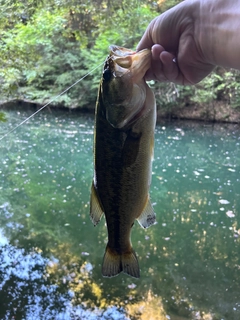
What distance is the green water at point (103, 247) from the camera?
13.0 feet

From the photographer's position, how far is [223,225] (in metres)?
5.81

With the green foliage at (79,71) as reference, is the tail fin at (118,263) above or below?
below

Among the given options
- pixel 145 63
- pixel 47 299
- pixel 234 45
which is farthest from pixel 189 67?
pixel 47 299

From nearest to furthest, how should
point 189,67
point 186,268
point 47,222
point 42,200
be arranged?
1. point 189,67
2. point 186,268
3. point 47,222
4. point 42,200

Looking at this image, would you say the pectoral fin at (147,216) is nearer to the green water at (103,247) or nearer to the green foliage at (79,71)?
the green water at (103,247)

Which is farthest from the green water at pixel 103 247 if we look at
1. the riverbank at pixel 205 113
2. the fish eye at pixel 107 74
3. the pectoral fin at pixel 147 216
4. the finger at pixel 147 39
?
the riverbank at pixel 205 113

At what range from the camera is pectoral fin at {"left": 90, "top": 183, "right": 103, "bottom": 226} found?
4.98 feet

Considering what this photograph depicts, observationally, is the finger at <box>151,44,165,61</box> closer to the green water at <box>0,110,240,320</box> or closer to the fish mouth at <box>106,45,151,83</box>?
the fish mouth at <box>106,45,151,83</box>

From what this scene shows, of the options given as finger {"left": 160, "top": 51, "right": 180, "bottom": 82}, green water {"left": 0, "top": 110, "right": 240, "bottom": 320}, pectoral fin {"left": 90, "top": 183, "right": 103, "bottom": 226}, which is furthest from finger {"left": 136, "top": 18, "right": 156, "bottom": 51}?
green water {"left": 0, "top": 110, "right": 240, "bottom": 320}

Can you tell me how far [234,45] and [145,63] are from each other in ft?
1.17

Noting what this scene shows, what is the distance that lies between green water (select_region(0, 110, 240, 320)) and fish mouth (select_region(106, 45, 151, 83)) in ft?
10.5

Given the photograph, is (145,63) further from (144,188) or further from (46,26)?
(46,26)

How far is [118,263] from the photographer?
1.61 meters

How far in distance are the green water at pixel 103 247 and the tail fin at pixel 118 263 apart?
8.11 ft
